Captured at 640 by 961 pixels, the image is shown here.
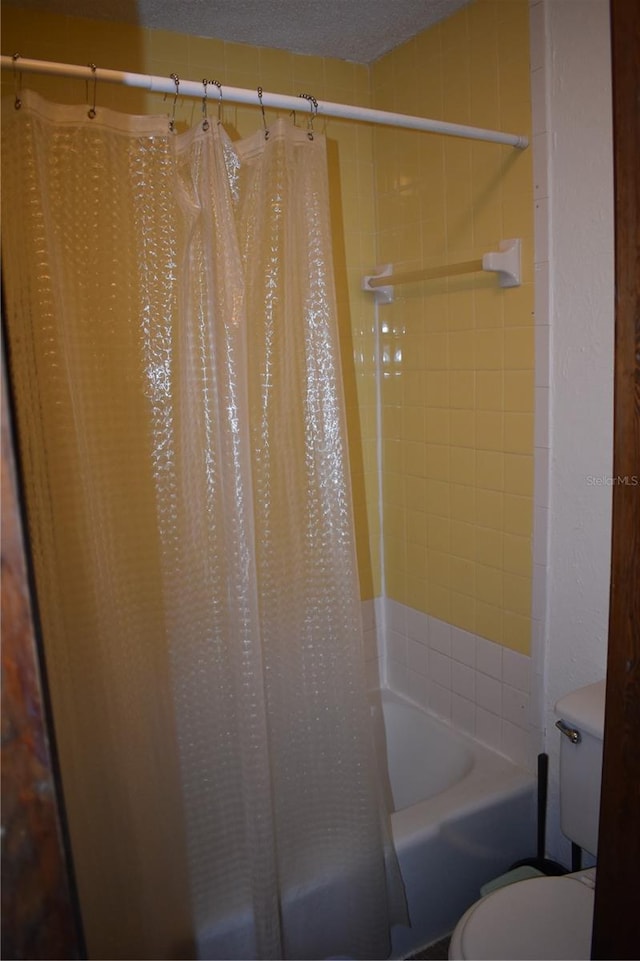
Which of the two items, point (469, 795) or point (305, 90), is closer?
point (469, 795)

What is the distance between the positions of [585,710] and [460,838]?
0.58m

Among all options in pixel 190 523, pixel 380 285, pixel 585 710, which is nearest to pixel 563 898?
pixel 585 710

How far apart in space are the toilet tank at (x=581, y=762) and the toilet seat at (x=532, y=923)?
4.0 inches

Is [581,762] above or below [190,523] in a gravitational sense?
below

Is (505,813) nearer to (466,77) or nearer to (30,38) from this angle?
(466,77)

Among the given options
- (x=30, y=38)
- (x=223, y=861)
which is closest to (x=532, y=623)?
(x=223, y=861)

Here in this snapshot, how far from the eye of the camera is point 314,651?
1.68 metres

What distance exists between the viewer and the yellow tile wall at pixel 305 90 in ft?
6.38

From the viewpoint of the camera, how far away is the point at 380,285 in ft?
7.79

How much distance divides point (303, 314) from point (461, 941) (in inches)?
53.0

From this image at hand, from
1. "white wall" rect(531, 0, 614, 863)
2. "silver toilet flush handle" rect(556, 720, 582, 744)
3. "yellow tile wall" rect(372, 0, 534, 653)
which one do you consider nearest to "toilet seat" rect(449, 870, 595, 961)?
A: "silver toilet flush handle" rect(556, 720, 582, 744)

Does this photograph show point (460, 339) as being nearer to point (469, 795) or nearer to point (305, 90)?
point (305, 90)

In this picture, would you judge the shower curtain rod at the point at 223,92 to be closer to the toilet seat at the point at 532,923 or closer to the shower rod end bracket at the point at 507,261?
the shower rod end bracket at the point at 507,261

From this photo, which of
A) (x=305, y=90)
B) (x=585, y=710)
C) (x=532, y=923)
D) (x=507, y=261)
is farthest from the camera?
(x=305, y=90)
